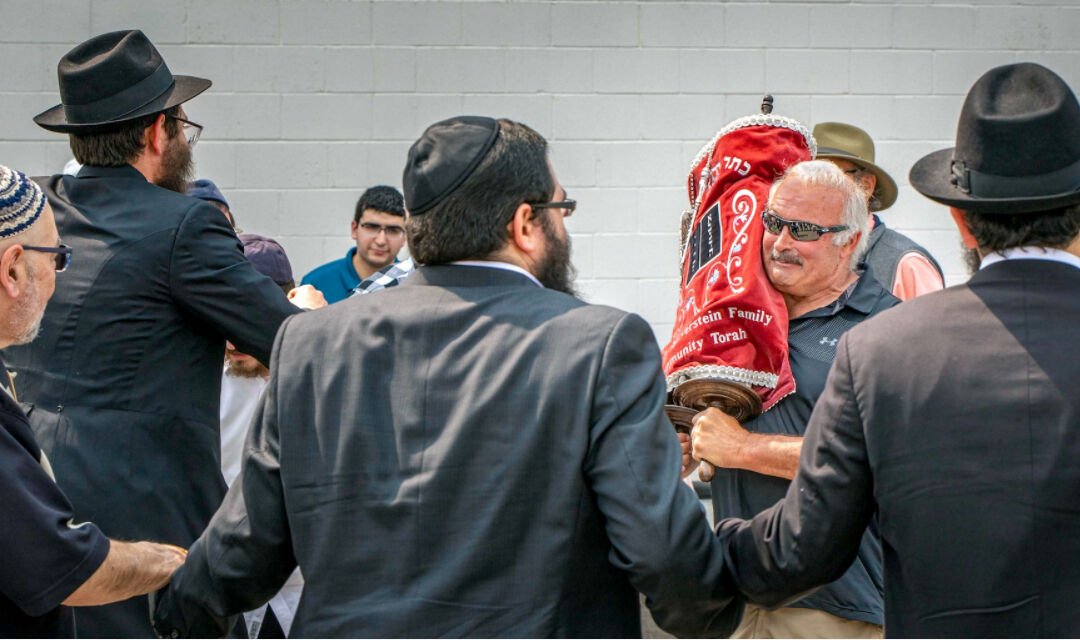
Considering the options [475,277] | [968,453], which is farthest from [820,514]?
[475,277]

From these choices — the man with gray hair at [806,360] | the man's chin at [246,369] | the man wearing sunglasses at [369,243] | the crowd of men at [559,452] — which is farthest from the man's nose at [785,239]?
the man wearing sunglasses at [369,243]

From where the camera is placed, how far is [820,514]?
1845mm

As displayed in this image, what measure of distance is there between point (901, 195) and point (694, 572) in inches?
151

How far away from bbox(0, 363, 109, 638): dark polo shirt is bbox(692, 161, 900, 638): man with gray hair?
4.05 ft

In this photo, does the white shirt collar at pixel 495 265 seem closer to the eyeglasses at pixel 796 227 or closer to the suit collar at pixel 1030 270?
the suit collar at pixel 1030 270

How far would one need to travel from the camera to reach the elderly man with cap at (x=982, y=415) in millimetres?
1659

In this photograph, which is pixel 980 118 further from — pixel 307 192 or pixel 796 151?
pixel 307 192

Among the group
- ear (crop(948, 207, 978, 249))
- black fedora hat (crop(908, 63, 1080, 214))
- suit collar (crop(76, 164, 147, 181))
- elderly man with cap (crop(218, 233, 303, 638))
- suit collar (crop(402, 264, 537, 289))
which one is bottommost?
elderly man with cap (crop(218, 233, 303, 638))

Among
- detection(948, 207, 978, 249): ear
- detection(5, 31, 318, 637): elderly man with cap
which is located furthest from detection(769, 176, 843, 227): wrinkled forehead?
detection(5, 31, 318, 637): elderly man with cap

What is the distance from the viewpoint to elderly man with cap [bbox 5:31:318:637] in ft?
8.16

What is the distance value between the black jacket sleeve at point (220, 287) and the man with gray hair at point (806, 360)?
0.95 metres

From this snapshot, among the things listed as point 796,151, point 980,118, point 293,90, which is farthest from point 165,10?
point 980,118

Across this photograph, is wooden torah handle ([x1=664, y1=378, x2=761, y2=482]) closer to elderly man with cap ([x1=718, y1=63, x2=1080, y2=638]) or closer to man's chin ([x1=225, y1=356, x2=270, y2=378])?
elderly man with cap ([x1=718, y1=63, x2=1080, y2=638])

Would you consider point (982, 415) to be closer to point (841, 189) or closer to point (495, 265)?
point (495, 265)
